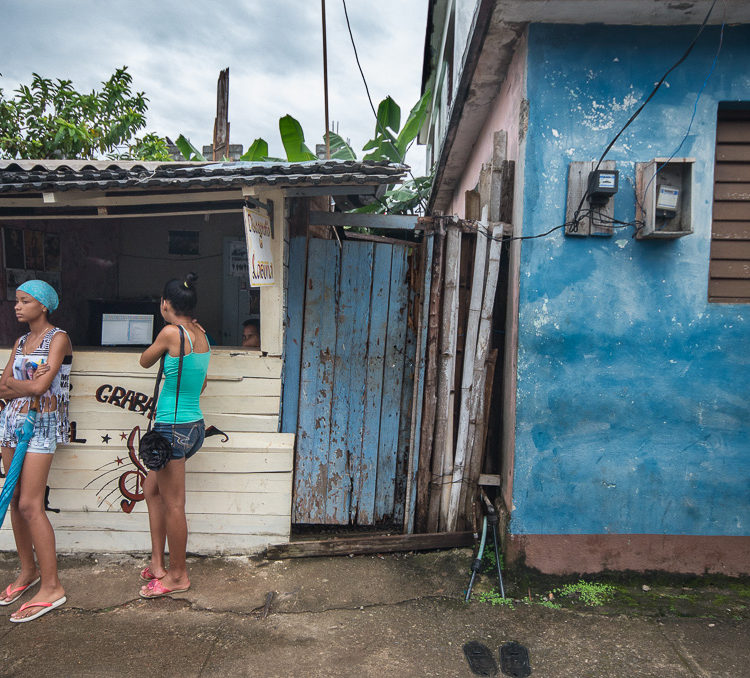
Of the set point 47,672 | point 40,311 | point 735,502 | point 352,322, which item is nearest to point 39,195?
point 40,311

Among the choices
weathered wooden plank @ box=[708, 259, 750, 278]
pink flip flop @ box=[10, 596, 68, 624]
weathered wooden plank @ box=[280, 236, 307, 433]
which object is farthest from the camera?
weathered wooden plank @ box=[280, 236, 307, 433]

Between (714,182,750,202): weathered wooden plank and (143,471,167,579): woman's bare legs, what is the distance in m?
4.34

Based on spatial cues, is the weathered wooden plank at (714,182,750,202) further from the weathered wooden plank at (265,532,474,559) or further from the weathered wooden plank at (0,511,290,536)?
the weathered wooden plank at (0,511,290,536)

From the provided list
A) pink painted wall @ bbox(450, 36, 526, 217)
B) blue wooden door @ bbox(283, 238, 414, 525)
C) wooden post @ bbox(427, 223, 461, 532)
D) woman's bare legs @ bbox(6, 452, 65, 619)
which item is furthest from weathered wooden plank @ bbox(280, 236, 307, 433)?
pink painted wall @ bbox(450, 36, 526, 217)

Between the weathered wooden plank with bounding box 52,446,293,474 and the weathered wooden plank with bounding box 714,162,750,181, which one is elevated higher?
the weathered wooden plank with bounding box 714,162,750,181

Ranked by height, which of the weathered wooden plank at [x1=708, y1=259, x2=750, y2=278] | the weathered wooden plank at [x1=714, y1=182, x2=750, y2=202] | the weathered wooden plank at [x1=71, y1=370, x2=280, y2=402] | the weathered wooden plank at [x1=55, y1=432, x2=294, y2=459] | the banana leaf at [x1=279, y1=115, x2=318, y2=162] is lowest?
the weathered wooden plank at [x1=55, y1=432, x2=294, y2=459]

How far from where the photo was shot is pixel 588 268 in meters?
3.62

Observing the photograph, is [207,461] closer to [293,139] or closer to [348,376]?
A: [348,376]

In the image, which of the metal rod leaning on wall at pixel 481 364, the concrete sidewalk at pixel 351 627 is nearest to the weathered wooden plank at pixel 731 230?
the metal rod leaning on wall at pixel 481 364

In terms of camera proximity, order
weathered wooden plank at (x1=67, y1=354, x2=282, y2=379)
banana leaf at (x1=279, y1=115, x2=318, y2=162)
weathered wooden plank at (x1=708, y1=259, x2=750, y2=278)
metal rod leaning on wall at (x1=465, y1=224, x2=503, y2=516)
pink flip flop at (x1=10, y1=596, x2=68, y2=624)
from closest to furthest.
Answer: pink flip flop at (x1=10, y1=596, x2=68, y2=624) → weathered wooden plank at (x1=708, y1=259, x2=750, y2=278) → metal rod leaning on wall at (x1=465, y1=224, x2=503, y2=516) → weathered wooden plank at (x1=67, y1=354, x2=282, y2=379) → banana leaf at (x1=279, y1=115, x2=318, y2=162)

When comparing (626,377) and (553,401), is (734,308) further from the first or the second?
(553,401)

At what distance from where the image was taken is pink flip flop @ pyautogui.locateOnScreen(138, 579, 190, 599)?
139 inches

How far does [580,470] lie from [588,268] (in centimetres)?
141

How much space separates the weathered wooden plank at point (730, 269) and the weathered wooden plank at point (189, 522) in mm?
3595
